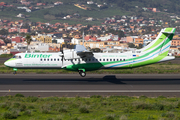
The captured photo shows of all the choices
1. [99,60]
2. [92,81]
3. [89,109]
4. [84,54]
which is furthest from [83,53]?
[89,109]

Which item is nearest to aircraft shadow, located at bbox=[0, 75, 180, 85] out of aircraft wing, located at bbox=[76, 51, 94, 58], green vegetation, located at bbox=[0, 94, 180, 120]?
aircraft wing, located at bbox=[76, 51, 94, 58]

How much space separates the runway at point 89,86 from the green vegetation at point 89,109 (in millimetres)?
3011

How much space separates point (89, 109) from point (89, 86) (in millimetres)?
10646

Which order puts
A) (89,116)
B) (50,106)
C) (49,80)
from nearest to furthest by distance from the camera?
1. (89,116)
2. (50,106)
3. (49,80)

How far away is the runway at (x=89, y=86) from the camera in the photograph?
2703 cm

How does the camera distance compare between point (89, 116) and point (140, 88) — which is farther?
point (140, 88)

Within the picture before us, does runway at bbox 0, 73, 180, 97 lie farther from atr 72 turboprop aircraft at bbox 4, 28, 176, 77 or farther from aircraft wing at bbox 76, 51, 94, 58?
aircraft wing at bbox 76, 51, 94, 58

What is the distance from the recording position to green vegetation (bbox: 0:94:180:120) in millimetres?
17500

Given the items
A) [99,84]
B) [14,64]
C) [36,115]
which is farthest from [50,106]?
[14,64]

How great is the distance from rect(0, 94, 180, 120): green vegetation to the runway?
9.88ft

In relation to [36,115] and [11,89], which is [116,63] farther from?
[36,115]

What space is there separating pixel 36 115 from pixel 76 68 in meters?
17.3

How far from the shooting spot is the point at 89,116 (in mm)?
17938

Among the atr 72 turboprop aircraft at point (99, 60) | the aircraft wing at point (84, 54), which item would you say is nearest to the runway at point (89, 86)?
the atr 72 turboprop aircraft at point (99, 60)
